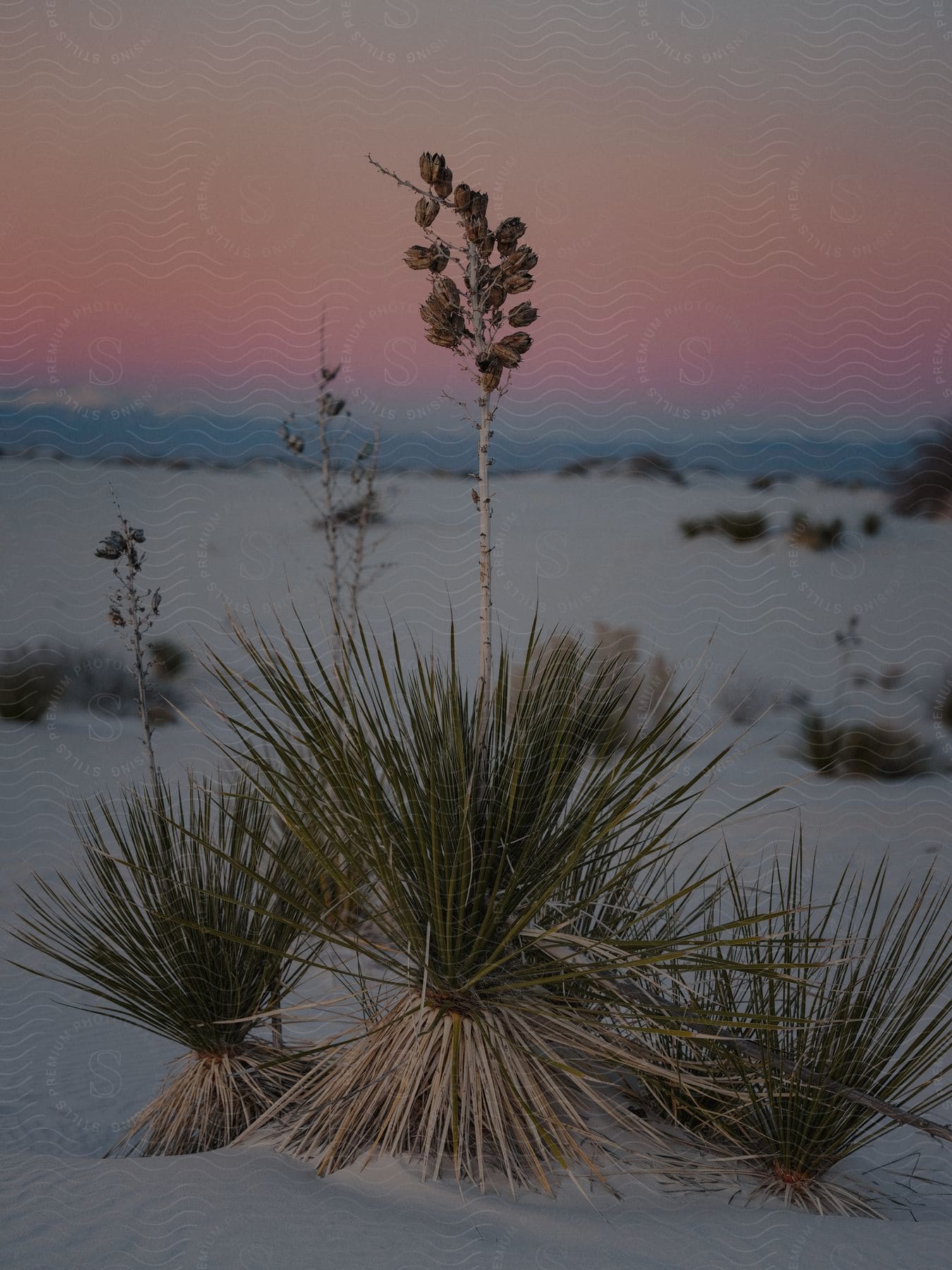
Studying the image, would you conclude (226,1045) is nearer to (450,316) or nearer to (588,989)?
(588,989)

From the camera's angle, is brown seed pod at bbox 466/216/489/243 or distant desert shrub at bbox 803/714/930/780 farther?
distant desert shrub at bbox 803/714/930/780

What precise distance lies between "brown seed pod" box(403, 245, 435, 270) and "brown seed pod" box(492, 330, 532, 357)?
23 cm

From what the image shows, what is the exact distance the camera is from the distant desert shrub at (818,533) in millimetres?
14219

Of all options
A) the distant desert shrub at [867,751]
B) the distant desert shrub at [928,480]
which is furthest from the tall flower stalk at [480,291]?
the distant desert shrub at [928,480]

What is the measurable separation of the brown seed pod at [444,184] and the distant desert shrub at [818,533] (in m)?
12.0

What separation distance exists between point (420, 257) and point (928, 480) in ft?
41.9

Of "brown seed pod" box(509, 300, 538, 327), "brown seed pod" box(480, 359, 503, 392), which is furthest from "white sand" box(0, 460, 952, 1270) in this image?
"brown seed pod" box(509, 300, 538, 327)

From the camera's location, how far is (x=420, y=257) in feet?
8.39

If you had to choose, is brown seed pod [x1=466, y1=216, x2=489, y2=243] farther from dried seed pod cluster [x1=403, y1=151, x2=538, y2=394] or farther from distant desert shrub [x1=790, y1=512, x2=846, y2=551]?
distant desert shrub [x1=790, y1=512, x2=846, y2=551]

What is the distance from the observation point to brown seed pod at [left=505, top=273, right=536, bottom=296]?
2543 mm

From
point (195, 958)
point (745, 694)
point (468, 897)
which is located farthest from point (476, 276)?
point (745, 694)

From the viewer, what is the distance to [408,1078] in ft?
8.50

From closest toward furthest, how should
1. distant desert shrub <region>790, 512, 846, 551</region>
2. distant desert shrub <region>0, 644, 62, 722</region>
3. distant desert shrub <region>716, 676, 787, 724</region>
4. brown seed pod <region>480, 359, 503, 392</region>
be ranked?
brown seed pod <region>480, 359, 503, 392</region>
distant desert shrub <region>0, 644, 62, 722</region>
distant desert shrub <region>716, 676, 787, 724</region>
distant desert shrub <region>790, 512, 846, 551</region>

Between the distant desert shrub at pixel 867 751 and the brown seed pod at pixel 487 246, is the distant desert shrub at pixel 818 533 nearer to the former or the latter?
the distant desert shrub at pixel 867 751
